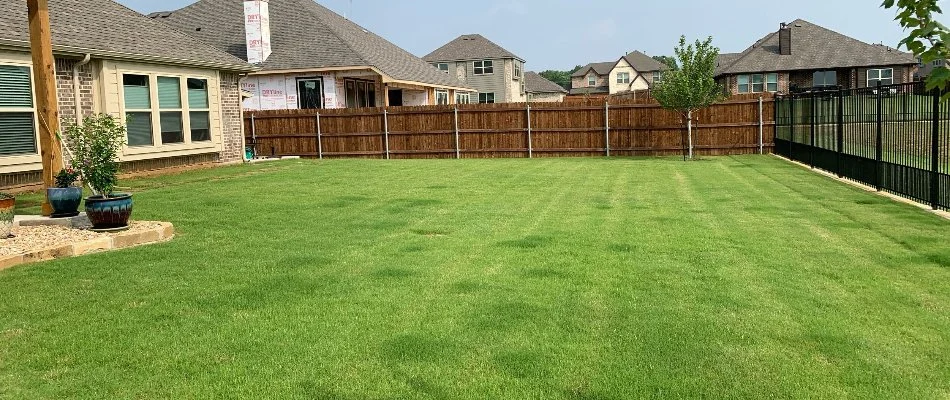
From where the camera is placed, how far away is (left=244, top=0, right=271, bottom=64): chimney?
30.0m

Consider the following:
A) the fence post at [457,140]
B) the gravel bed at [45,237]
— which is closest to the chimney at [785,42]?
the fence post at [457,140]

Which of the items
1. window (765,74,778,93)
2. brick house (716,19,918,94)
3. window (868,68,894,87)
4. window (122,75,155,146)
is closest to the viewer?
window (122,75,155,146)

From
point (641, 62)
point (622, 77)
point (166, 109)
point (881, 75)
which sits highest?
point (641, 62)

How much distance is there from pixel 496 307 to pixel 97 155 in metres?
6.07

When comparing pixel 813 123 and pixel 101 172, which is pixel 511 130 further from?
pixel 101 172

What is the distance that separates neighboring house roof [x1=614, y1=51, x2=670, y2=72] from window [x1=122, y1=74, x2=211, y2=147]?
237ft

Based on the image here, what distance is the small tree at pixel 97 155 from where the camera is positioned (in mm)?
9195

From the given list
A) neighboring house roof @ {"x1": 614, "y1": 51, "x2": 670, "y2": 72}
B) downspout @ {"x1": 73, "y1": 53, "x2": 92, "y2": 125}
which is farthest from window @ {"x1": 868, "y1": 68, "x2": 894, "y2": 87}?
downspout @ {"x1": 73, "y1": 53, "x2": 92, "y2": 125}

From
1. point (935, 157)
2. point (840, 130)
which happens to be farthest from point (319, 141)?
point (935, 157)

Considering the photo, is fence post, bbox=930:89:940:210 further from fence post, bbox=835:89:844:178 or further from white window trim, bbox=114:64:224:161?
white window trim, bbox=114:64:224:161

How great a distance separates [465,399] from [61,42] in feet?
46.8

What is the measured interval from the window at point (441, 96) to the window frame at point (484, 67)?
1891cm

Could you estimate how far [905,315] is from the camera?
5.53 meters

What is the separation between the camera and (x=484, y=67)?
198 feet
